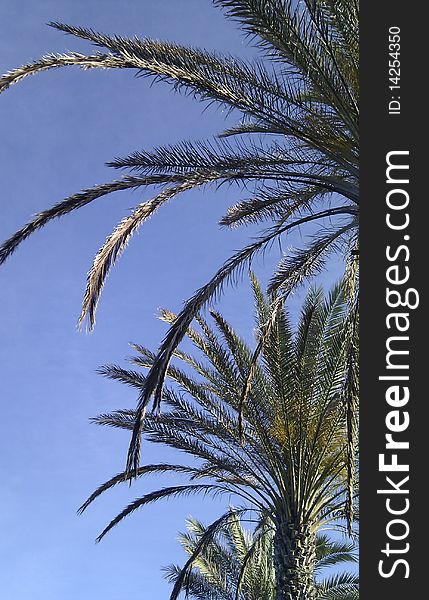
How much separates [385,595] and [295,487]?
881cm

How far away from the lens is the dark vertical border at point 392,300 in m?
4.63

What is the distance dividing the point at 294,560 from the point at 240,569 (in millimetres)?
7192

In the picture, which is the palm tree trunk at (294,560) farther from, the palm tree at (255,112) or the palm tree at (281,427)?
the palm tree at (255,112)

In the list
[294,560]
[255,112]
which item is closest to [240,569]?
[294,560]

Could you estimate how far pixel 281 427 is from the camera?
1337 cm

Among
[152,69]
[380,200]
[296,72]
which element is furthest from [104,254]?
[380,200]

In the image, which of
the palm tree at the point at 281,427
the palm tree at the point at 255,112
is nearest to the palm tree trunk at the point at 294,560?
the palm tree at the point at 281,427

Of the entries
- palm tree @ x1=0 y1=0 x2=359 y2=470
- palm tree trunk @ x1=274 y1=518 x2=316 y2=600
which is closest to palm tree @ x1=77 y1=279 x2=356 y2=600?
palm tree trunk @ x1=274 y1=518 x2=316 y2=600

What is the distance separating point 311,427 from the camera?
13.2 m

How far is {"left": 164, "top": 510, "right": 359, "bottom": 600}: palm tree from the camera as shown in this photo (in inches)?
765

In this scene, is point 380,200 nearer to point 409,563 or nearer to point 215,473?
point 409,563

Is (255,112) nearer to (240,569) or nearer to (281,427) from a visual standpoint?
(281,427)

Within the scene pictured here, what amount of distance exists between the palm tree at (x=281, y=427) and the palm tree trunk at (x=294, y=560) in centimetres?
1

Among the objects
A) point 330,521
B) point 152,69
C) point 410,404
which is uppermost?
point 152,69
